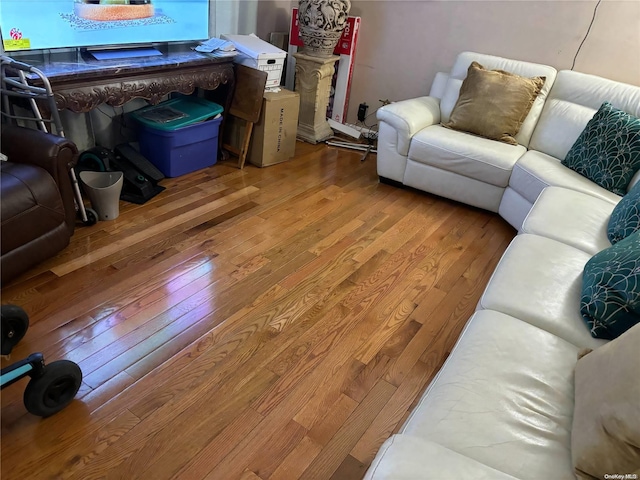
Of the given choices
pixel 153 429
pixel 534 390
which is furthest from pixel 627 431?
pixel 153 429

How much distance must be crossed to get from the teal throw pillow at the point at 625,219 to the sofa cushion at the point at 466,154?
880 millimetres

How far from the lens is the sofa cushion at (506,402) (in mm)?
1076

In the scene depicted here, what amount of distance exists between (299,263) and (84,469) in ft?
4.30

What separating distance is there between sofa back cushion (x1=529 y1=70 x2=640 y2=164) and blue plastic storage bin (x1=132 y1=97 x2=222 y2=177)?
7.24 feet

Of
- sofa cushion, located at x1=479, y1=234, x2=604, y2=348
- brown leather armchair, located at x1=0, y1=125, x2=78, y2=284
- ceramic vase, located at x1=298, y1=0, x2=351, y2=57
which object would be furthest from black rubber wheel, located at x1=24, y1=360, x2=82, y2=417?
ceramic vase, located at x1=298, y1=0, x2=351, y2=57

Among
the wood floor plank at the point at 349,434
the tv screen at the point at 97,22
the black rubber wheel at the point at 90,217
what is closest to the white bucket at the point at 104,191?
the black rubber wheel at the point at 90,217

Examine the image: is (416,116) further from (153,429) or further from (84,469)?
(84,469)

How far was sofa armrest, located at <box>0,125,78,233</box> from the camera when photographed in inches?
79.7

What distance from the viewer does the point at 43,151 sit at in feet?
6.61

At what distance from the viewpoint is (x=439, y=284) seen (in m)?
2.37

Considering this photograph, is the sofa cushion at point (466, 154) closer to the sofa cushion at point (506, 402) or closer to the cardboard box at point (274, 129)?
the cardboard box at point (274, 129)

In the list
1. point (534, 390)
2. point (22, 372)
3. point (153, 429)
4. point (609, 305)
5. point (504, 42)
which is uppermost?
point (504, 42)

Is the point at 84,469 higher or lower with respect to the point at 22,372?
lower

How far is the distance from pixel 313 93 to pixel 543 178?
1.95m
